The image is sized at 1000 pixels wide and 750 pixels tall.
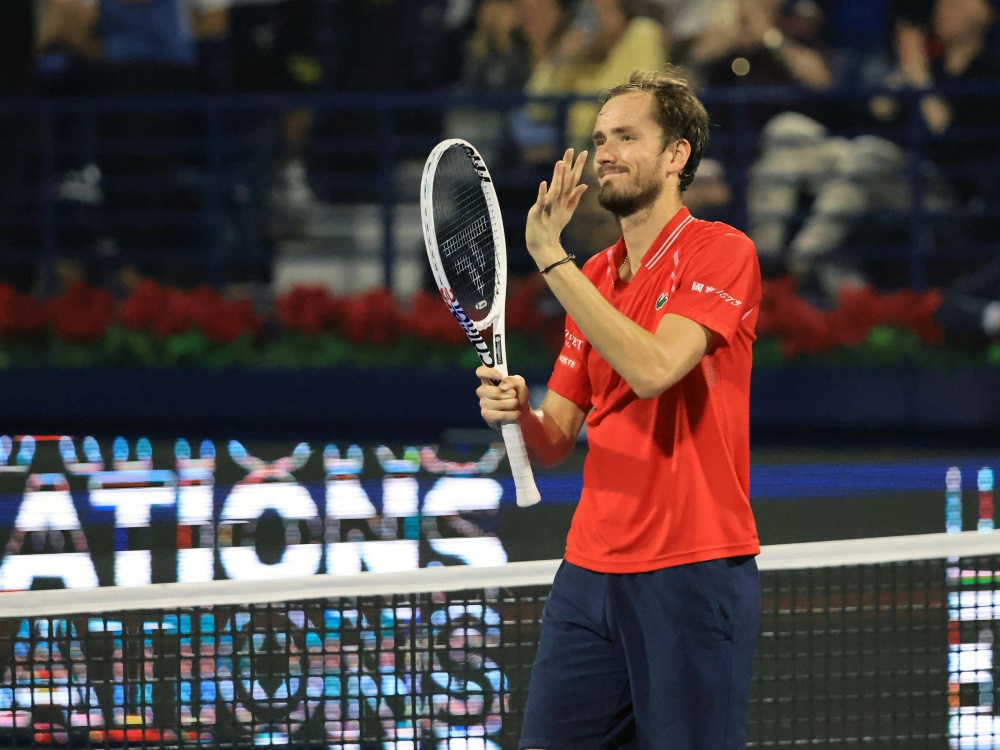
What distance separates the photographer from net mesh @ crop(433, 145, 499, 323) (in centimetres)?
297

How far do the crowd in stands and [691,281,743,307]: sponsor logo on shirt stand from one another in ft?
16.0

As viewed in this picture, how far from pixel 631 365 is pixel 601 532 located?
0.37m

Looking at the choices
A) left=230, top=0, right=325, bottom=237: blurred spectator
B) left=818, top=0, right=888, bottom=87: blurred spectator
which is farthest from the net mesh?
left=818, top=0, right=888, bottom=87: blurred spectator

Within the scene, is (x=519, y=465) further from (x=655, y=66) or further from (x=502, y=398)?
(x=655, y=66)

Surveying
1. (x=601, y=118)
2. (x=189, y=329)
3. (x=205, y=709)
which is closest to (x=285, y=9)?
(x=189, y=329)

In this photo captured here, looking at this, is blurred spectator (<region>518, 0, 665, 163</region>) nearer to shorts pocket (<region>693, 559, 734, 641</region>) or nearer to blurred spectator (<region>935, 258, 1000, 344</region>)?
blurred spectator (<region>935, 258, 1000, 344</region>)

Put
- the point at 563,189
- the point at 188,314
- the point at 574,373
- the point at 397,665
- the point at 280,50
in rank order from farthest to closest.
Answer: the point at 280,50, the point at 188,314, the point at 397,665, the point at 574,373, the point at 563,189

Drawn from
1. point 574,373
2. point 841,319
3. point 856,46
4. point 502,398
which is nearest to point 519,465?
point 502,398

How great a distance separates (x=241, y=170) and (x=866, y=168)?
314 cm

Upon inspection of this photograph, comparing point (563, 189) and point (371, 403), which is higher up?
point (371, 403)

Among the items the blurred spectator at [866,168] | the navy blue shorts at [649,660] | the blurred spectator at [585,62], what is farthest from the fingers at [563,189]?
the blurred spectator at [866,168]

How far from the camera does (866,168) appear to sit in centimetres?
766

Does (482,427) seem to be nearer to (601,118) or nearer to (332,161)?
(332,161)

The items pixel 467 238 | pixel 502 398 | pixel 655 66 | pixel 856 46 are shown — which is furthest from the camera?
pixel 856 46
